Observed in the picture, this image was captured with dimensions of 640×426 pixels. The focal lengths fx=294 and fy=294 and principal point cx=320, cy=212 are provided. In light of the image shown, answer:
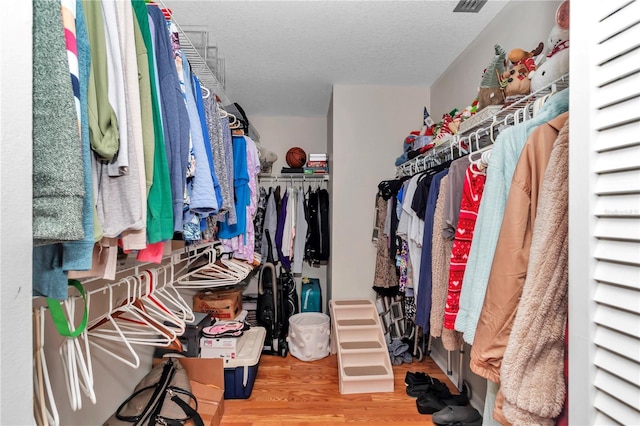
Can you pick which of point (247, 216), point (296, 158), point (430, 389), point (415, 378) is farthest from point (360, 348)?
point (296, 158)

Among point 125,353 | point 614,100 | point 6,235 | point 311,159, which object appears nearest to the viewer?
point 6,235

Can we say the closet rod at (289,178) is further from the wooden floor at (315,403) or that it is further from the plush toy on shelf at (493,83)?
the plush toy on shelf at (493,83)

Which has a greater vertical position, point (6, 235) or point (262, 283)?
point (6, 235)

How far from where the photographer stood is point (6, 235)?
41 cm

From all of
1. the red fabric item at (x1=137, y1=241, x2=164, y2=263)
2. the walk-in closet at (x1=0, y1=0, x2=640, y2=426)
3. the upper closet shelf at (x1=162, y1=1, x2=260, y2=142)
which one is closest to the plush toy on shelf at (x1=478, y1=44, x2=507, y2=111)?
the walk-in closet at (x1=0, y1=0, x2=640, y2=426)

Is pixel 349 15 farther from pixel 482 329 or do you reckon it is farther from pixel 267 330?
→ pixel 267 330

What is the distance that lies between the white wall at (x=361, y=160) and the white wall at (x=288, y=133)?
0.95 metres

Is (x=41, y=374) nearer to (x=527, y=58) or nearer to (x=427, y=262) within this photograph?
(x=427, y=262)

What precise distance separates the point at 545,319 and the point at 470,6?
1775 mm

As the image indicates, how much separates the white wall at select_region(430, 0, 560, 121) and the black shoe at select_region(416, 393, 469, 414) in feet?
6.69

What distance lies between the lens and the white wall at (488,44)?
1486mm

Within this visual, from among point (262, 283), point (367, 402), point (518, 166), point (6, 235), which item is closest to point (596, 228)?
point (518, 166)

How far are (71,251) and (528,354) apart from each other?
109 cm

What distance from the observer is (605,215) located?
0.57 m
